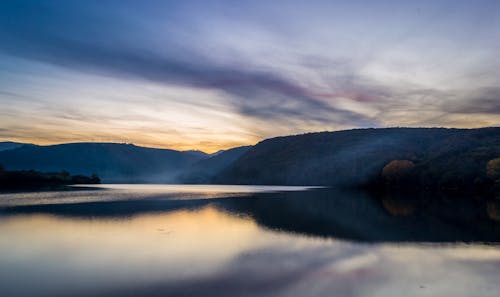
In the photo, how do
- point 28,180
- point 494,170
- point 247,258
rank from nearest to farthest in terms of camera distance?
point 247,258
point 494,170
point 28,180

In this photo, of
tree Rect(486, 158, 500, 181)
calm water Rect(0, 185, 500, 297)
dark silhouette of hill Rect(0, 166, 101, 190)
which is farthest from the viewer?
dark silhouette of hill Rect(0, 166, 101, 190)

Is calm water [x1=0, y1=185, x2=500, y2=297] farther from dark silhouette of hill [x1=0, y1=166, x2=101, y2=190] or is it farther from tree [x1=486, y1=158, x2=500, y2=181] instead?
dark silhouette of hill [x1=0, y1=166, x2=101, y2=190]

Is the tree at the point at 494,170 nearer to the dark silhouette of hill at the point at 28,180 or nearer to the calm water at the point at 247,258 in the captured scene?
the calm water at the point at 247,258

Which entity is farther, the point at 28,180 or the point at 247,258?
the point at 28,180

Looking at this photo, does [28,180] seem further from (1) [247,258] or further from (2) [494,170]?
(2) [494,170]

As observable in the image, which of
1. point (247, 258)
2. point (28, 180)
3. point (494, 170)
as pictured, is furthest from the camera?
point (28, 180)

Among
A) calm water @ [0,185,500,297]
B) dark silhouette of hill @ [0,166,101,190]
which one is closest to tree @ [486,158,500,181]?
calm water @ [0,185,500,297]

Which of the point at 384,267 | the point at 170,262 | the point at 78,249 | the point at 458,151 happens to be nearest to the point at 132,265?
the point at 170,262

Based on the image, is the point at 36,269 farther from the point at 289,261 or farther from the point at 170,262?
the point at 289,261

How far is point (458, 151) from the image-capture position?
152 meters

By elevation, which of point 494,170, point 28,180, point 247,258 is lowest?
point 247,258

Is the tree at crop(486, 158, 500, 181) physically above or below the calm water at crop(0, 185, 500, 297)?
above

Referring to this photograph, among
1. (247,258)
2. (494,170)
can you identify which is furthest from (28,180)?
(494,170)

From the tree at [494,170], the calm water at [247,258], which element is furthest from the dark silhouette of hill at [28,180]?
the tree at [494,170]
